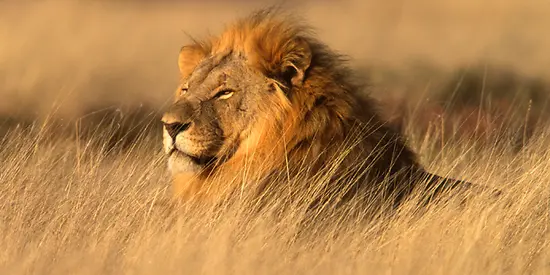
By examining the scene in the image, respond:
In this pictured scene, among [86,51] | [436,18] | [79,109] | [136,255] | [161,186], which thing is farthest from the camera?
[436,18]

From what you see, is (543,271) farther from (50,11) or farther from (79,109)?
(50,11)

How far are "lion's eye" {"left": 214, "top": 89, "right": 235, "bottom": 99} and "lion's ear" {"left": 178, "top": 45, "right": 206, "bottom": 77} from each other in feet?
1.51

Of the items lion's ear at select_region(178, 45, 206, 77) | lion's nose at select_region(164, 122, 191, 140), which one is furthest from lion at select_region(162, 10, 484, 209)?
lion's ear at select_region(178, 45, 206, 77)

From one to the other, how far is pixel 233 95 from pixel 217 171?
48cm

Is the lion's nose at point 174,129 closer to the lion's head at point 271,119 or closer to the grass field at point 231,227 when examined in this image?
the lion's head at point 271,119

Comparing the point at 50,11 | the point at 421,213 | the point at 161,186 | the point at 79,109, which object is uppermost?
the point at 421,213

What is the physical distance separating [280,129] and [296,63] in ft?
1.48

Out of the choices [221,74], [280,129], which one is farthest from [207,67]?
[280,129]

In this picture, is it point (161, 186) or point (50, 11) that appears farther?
point (50, 11)

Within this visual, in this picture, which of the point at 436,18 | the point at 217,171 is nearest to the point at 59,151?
the point at 217,171

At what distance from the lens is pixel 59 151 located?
8531mm

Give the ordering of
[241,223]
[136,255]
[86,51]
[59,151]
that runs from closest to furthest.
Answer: [136,255], [241,223], [59,151], [86,51]

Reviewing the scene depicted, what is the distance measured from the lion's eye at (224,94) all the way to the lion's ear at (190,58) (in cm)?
46

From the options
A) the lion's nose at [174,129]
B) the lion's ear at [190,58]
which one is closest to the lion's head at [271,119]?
the lion's nose at [174,129]
